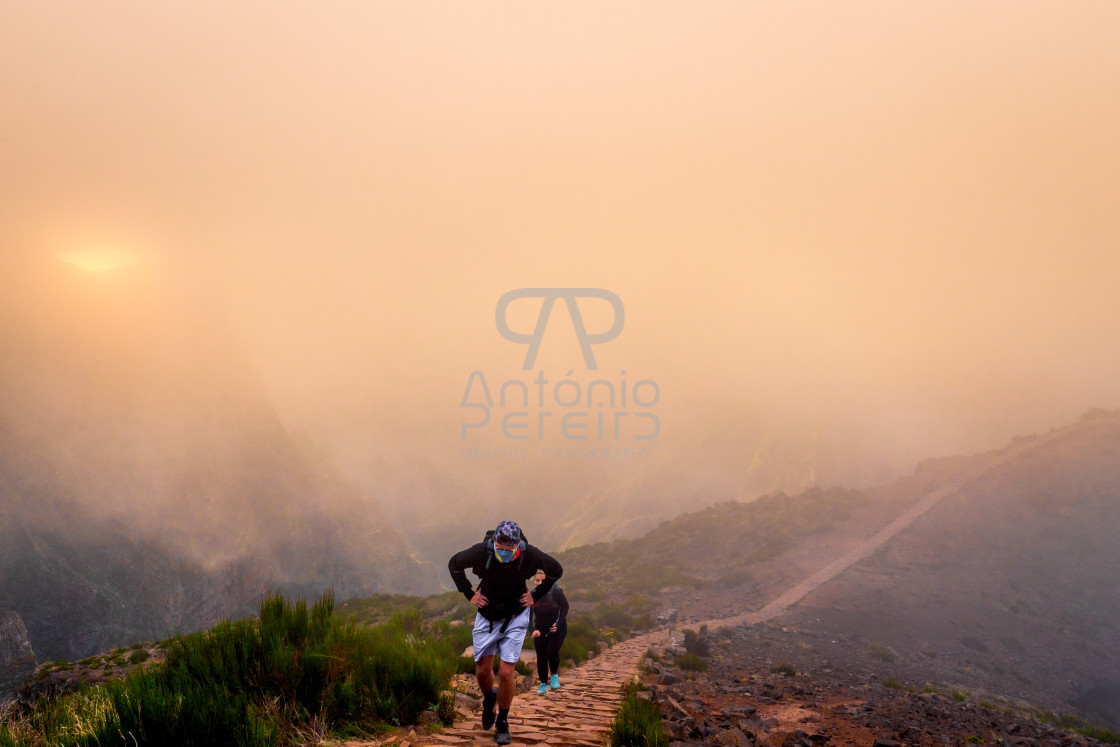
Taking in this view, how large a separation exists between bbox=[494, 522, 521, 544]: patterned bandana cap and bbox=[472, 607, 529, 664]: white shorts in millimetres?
1064

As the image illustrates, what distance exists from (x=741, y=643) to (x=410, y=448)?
433ft

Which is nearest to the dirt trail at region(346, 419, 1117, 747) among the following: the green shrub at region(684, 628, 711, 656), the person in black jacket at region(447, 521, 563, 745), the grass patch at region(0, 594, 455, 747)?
the person in black jacket at region(447, 521, 563, 745)

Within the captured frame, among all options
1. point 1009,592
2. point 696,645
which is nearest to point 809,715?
point 696,645

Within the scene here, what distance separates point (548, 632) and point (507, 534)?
5.54 m

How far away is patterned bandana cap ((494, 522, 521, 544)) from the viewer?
719cm

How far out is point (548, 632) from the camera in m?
11.6

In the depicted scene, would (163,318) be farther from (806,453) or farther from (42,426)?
(806,453)

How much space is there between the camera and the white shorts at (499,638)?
7.17m

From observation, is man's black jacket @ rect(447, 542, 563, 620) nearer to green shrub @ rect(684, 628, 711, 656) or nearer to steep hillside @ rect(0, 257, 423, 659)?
green shrub @ rect(684, 628, 711, 656)

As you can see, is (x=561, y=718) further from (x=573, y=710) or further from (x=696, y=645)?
(x=696, y=645)

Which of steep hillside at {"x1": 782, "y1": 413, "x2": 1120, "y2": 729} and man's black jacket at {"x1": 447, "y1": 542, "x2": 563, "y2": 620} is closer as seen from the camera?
man's black jacket at {"x1": 447, "y1": 542, "x2": 563, "y2": 620}

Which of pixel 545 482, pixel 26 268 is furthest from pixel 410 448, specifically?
pixel 26 268

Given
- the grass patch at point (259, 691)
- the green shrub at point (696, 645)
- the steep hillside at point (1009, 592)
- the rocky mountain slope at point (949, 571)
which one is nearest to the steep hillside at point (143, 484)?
the green shrub at point (696, 645)

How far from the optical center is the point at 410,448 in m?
149
